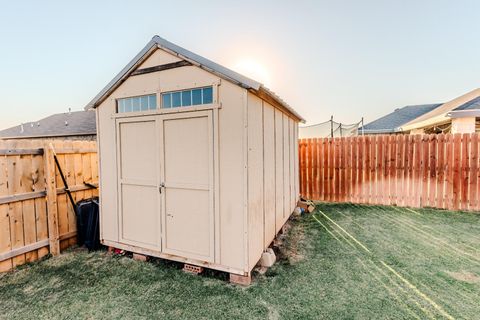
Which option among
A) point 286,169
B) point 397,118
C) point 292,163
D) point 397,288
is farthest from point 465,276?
point 397,118

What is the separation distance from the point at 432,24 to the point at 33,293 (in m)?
10.7

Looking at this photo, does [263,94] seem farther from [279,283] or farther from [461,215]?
[461,215]

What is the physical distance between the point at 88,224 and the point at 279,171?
12.3 feet

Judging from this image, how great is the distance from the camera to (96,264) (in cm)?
338

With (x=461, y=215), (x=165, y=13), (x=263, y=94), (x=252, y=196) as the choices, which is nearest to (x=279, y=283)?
(x=252, y=196)

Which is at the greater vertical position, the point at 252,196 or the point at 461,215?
the point at 252,196

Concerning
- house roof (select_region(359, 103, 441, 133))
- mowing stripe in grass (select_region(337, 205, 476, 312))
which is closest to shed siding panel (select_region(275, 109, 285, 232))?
mowing stripe in grass (select_region(337, 205, 476, 312))

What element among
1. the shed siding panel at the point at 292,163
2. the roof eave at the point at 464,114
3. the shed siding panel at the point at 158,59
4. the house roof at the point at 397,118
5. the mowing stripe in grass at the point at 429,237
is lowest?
the mowing stripe in grass at the point at 429,237

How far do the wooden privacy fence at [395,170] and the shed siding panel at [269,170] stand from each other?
13.2 ft

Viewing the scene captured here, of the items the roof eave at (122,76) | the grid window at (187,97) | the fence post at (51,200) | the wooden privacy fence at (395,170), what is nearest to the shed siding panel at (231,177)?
the grid window at (187,97)

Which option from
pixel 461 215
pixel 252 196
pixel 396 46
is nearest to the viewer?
pixel 252 196

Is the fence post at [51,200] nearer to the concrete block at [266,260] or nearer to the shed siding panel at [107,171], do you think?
the shed siding panel at [107,171]

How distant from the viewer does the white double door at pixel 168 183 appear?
303 cm

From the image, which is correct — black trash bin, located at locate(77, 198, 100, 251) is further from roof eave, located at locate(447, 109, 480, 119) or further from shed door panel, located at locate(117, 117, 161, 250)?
roof eave, located at locate(447, 109, 480, 119)
